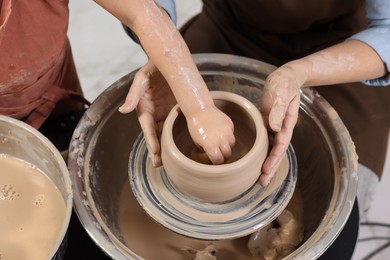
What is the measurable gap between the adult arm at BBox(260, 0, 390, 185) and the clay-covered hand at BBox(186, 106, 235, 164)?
0.12 m

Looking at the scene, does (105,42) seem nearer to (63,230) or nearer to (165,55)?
(165,55)

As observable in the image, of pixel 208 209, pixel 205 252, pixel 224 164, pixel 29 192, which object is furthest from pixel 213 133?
pixel 29 192

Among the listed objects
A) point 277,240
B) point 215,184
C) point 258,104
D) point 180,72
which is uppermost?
point 180,72

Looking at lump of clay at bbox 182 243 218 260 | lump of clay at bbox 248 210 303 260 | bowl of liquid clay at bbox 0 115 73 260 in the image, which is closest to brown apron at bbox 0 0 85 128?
bowl of liquid clay at bbox 0 115 73 260

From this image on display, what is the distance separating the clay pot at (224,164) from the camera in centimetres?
104

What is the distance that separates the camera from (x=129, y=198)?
54.1 inches

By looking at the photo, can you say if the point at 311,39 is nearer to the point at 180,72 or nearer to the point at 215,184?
the point at 180,72

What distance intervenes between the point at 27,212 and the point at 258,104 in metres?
0.67

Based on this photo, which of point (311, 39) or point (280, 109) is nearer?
point (280, 109)

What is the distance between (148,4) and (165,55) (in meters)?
0.13

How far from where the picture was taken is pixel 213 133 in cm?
107

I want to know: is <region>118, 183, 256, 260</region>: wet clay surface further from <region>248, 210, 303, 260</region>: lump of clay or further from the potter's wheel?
the potter's wheel

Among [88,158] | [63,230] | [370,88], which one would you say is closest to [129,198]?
[88,158]

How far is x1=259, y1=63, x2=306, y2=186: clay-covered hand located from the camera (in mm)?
1106
